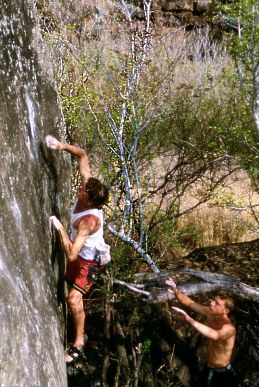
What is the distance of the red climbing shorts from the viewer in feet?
18.4

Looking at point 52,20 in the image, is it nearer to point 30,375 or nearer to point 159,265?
point 159,265

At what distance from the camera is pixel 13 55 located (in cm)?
441

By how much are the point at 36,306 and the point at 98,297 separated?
300 centimetres

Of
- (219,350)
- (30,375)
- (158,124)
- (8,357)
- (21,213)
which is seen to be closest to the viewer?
(8,357)

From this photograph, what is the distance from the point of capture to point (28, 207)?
4371mm

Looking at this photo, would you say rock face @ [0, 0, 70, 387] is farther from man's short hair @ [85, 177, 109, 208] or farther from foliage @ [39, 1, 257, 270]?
foliage @ [39, 1, 257, 270]

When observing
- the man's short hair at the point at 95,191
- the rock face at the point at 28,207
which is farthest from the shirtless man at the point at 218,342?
the rock face at the point at 28,207

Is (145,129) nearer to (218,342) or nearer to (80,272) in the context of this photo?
(80,272)

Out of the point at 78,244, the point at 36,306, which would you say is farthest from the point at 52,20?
the point at 36,306

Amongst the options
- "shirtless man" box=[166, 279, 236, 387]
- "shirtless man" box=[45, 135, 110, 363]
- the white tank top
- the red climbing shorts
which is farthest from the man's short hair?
"shirtless man" box=[166, 279, 236, 387]

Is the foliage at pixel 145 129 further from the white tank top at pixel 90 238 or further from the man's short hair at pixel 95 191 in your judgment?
the man's short hair at pixel 95 191

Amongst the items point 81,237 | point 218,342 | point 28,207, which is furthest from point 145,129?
point 28,207

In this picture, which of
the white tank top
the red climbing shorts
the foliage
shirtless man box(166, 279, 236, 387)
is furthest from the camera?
the foliage

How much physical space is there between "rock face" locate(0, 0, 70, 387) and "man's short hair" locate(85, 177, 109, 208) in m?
0.35
